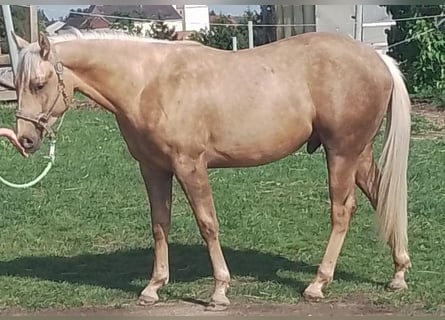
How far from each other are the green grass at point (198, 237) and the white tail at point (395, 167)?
0.30 m

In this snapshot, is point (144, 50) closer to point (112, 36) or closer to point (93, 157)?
point (112, 36)

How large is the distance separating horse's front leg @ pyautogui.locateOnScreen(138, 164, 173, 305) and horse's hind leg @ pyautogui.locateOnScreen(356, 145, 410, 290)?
3.27 ft

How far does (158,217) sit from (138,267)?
2.26ft

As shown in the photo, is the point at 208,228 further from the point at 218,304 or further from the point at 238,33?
the point at 238,33

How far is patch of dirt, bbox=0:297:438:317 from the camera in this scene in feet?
12.9

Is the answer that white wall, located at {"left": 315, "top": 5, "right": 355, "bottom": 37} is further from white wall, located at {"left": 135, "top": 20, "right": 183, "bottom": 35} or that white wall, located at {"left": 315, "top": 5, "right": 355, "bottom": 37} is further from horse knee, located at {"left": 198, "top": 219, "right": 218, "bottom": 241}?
horse knee, located at {"left": 198, "top": 219, "right": 218, "bottom": 241}

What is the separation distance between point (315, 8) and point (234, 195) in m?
5.57

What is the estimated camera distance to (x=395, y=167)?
419cm

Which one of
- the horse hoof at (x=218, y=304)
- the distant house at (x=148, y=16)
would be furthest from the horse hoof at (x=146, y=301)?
the distant house at (x=148, y=16)

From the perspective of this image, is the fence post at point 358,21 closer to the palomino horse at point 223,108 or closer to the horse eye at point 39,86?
the palomino horse at point 223,108

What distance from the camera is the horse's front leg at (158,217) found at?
4.12 m

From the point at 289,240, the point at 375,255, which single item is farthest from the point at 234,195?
the point at 375,255

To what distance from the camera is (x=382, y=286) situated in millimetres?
4277

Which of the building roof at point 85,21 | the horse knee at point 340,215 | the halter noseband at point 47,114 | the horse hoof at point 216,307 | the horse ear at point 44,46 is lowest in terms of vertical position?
the horse hoof at point 216,307
